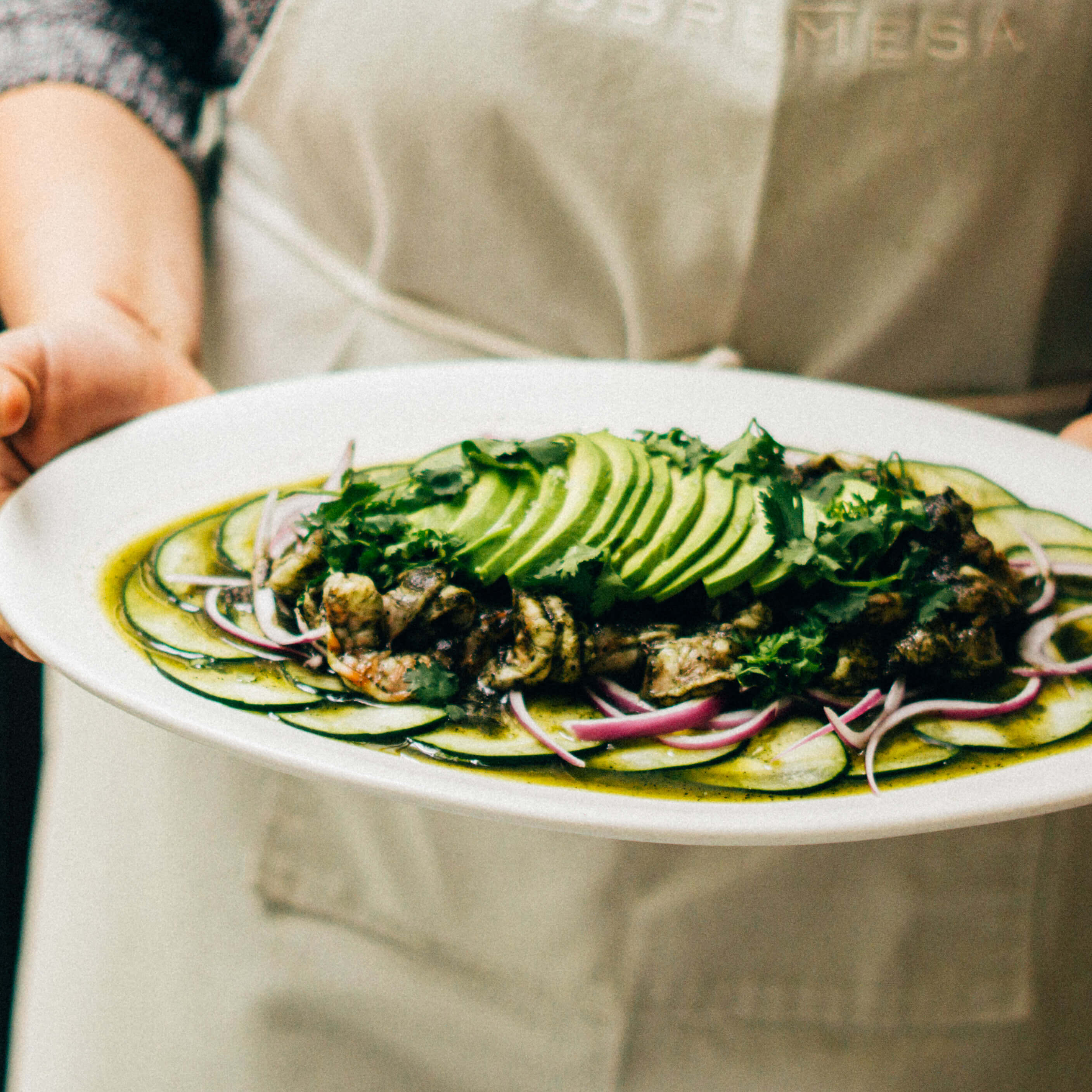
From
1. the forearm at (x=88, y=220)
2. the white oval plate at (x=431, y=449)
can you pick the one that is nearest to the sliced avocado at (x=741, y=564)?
the white oval plate at (x=431, y=449)

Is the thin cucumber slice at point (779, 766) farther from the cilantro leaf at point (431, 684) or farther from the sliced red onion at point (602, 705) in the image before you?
the cilantro leaf at point (431, 684)

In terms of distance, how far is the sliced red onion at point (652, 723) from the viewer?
1.60 meters

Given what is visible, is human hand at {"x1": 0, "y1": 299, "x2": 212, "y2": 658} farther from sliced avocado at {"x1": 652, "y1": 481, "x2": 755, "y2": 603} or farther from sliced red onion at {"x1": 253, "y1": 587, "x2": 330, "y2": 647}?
sliced avocado at {"x1": 652, "y1": 481, "x2": 755, "y2": 603}

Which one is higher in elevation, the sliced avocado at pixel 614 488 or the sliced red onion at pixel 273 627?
the sliced avocado at pixel 614 488

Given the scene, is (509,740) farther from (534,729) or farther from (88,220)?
(88,220)

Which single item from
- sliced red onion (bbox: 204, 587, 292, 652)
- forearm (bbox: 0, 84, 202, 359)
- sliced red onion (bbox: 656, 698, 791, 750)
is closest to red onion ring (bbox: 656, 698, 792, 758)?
sliced red onion (bbox: 656, 698, 791, 750)

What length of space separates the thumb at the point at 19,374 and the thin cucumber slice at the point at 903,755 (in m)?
1.73

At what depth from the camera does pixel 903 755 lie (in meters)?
1.58

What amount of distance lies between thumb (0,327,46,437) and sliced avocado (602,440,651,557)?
1.21m

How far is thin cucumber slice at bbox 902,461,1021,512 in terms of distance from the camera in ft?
7.42

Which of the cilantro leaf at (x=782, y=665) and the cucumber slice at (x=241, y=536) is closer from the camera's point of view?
the cilantro leaf at (x=782, y=665)

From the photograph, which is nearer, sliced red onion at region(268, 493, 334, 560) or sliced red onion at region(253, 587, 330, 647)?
sliced red onion at region(253, 587, 330, 647)

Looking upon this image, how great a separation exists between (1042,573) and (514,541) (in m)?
1.14

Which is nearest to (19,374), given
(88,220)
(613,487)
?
(88,220)
